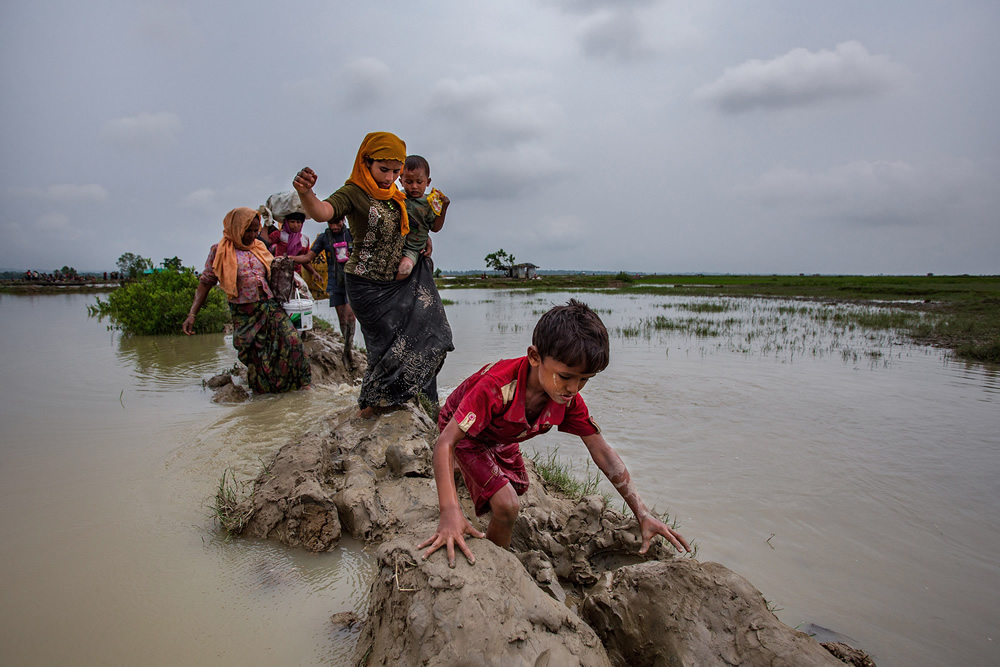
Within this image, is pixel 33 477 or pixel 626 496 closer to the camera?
pixel 626 496

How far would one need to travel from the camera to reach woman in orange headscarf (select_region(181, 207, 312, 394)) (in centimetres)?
479

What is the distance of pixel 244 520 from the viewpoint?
96.8 inches

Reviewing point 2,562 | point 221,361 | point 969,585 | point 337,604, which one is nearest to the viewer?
point 337,604

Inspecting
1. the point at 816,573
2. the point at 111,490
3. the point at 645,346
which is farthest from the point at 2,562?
the point at 645,346

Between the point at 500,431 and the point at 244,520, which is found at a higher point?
the point at 500,431

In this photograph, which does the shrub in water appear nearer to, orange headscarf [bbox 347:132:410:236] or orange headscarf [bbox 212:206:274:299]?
orange headscarf [bbox 212:206:274:299]

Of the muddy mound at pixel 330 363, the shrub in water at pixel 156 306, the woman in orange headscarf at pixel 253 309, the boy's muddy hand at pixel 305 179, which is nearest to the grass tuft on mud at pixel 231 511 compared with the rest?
the boy's muddy hand at pixel 305 179

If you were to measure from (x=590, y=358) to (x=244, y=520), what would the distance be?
6.25ft

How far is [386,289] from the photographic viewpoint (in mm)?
3375

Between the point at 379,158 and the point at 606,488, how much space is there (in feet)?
8.72

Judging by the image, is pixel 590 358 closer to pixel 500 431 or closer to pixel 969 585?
pixel 500 431

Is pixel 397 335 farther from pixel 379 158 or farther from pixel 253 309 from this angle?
pixel 253 309

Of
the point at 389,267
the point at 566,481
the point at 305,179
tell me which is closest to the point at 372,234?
the point at 389,267

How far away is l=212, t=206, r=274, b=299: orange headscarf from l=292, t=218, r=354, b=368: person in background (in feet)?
2.08
